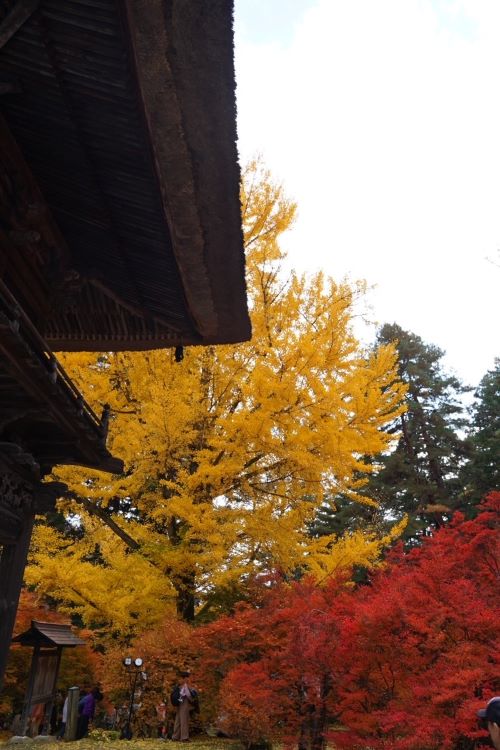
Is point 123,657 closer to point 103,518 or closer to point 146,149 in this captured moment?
point 103,518

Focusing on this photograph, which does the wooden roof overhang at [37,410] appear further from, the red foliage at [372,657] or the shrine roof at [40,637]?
the shrine roof at [40,637]

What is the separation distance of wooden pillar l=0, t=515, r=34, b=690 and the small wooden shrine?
22.2ft

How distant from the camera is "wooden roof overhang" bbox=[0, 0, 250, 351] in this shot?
2180 mm

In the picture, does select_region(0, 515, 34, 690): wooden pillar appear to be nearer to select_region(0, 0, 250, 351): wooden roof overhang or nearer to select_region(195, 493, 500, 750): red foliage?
select_region(0, 0, 250, 351): wooden roof overhang

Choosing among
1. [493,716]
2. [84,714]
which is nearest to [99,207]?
[493,716]

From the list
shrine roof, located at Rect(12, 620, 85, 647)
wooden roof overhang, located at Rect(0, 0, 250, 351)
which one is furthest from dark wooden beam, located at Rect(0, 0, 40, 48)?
shrine roof, located at Rect(12, 620, 85, 647)

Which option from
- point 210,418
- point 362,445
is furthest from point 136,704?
point 362,445

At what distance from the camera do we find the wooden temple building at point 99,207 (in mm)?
2229

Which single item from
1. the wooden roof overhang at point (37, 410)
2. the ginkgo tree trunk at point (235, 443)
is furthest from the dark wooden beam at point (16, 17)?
the ginkgo tree trunk at point (235, 443)

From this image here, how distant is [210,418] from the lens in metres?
7.77

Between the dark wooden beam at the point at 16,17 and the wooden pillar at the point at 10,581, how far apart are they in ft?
10.9

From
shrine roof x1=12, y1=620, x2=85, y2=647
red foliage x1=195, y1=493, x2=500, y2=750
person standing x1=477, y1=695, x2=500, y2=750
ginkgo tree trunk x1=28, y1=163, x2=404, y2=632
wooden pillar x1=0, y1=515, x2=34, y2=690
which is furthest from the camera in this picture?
shrine roof x1=12, y1=620, x2=85, y2=647

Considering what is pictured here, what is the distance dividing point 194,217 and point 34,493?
8.97 feet

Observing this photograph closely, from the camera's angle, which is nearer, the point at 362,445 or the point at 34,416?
the point at 34,416
